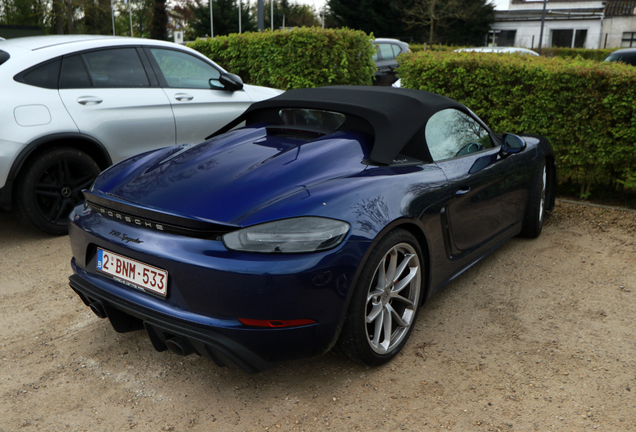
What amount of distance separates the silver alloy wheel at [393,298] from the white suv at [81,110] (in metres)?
3.28

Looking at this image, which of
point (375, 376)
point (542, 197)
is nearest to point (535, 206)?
point (542, 197)

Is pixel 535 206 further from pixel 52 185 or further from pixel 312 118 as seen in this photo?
pixel 52 185

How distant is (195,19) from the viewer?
5031 cm

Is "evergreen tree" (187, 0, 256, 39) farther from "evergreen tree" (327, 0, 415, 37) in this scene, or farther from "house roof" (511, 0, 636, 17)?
"house roof" (511, 0, 636, 17)

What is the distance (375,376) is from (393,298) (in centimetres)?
42

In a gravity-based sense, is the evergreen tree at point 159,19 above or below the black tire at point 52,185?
above

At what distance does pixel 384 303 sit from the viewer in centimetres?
290

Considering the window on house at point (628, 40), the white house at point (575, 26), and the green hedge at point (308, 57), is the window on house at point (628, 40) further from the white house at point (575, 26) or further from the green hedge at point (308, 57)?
the green hedge at point (308, 57)

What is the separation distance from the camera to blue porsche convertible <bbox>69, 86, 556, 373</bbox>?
2.39 m

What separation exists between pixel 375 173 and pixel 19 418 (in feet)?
6.92

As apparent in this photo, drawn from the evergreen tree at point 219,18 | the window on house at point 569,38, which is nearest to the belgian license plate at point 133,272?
the evergreen tree at point 219,18

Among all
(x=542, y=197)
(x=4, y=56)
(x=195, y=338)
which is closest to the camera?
(x=195, y=338)

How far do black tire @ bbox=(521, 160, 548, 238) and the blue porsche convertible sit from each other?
3.89 ft

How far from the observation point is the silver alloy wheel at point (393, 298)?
9.30 ft
